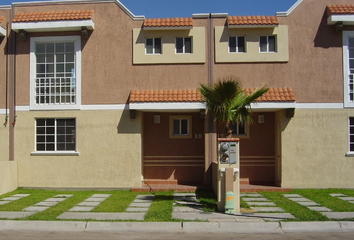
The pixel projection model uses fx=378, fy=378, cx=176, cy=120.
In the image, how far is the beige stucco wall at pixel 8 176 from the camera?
531 inches

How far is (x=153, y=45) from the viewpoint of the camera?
14641 millimetres

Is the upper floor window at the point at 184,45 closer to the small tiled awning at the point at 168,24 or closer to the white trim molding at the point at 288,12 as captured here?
the small tiled awning at the point at 168,24

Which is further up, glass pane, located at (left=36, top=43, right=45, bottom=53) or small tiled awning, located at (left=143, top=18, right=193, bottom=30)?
small tiled awning, located at (left=143, top=18, right=193, bottom=30)

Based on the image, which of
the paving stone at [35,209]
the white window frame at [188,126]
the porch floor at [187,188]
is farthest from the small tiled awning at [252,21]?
the paving stone at [35,209]

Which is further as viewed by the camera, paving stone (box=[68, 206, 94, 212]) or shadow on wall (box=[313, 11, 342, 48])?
shadow on wall (box=[313, 11, 342, 48])

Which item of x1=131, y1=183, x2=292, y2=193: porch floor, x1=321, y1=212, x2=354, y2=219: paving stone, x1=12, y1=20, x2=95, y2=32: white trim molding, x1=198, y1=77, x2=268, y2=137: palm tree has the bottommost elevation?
x1=321, y1=212, x2=354, y2=219: paving stone

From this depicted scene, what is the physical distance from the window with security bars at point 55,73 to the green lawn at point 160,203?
3.60 m

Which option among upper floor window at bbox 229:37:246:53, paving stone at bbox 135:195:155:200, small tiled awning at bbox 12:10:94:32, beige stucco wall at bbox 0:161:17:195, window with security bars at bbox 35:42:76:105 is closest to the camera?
paving stone at bbox 135:195:155:200

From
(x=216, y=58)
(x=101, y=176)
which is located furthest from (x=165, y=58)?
(x=101, y=176)

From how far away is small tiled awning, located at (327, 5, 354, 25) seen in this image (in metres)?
13.7

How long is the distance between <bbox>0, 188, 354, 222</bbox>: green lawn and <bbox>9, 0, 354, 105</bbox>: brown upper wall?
11.3 feet

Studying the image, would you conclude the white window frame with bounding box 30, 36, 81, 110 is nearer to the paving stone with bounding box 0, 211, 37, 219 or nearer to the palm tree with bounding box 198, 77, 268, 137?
the paving stone with bounding box 0, 211, 37, 219

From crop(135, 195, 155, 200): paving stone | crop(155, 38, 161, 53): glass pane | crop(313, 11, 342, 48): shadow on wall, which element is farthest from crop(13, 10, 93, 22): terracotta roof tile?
crop(313, 11, 342, 48): shadow on wall

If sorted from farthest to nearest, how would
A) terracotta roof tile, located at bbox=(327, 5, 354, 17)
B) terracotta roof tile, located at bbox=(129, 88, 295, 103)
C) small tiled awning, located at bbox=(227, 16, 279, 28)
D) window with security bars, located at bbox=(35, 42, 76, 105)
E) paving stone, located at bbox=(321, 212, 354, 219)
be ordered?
window with security bars, located at bbox=(35, 42, 76, 105)
small tiled awning, located at bbox=(227, 16, 279, 28)
terracotta roof tile, located at bbox=(327, 5, 354, 17)
terracotta roof tile, located at bbox=(129, 88, 295, 103)
paving stone, located at bbox=(321, 212, 354, 219)
